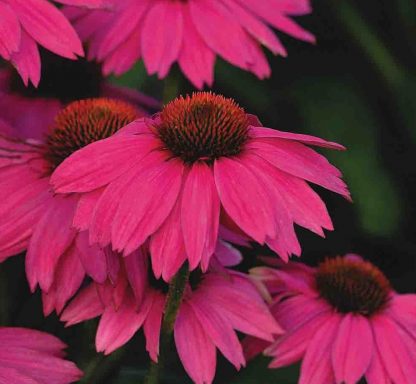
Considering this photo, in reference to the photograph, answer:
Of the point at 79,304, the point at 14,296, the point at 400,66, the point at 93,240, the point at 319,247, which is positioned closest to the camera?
the point at 93,240

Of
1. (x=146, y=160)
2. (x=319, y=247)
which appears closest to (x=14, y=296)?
(x=146, y=160)

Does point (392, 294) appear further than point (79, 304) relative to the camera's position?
Yes

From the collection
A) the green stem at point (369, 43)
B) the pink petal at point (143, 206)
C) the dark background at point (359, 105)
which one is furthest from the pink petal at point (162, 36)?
the green stem at point (369, 43)

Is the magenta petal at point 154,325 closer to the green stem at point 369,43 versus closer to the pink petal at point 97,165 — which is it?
the pink petal at point 97,165

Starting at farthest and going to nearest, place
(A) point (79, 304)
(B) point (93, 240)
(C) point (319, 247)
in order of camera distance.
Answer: (C) point (319, 247) < (A) point (79, 304) < (B) point (93, 240)

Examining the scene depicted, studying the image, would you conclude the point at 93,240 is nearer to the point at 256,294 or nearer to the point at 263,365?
the point at 256,294

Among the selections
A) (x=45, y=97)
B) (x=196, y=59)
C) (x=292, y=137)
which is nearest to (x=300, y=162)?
(x=292, y=137)
